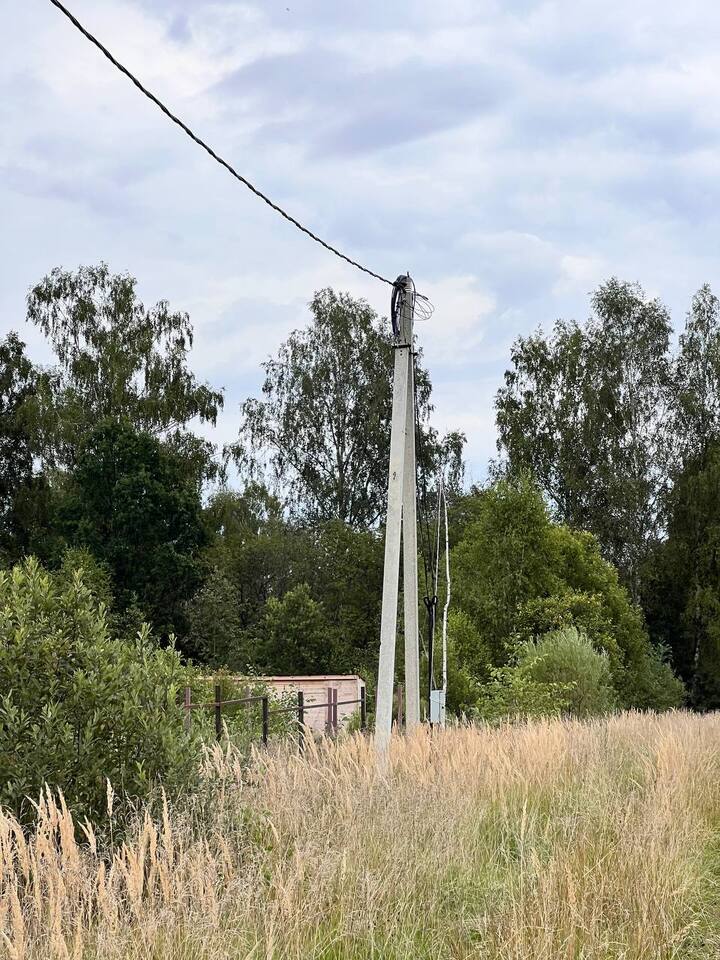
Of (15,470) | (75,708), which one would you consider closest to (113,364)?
(15,470)

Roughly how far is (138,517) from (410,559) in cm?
2719

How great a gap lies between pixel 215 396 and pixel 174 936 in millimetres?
36972

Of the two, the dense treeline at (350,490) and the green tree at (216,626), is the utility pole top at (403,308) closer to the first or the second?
the dense treeline at (350,490)

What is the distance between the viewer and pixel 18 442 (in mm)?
40094

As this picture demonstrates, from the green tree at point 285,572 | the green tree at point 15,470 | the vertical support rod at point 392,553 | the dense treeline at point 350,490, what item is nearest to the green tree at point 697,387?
the dense treeline at point 350,490

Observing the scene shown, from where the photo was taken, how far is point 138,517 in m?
37.7

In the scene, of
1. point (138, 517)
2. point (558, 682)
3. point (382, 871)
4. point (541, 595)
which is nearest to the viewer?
point (382, 871)

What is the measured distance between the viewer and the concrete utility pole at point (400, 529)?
10.5 m

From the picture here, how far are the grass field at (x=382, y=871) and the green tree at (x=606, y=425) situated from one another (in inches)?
1202

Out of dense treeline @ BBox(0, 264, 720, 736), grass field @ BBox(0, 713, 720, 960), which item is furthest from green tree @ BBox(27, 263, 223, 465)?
grass field @ BBox(0, 713, 720, 960)

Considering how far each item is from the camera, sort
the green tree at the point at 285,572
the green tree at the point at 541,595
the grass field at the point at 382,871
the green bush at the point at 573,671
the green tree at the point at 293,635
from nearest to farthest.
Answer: the grass field at the point at 382,871 < the green bush at the point at 573,671 < the green tree at the point at 541,595 < the green tree at the point at 293,635 < the green tree at the point at 285,572

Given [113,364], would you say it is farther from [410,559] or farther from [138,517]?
[410,559]

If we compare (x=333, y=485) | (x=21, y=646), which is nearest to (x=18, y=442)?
(x=333, y=485)

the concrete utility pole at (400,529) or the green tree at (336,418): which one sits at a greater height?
the green tree at (336,418)
